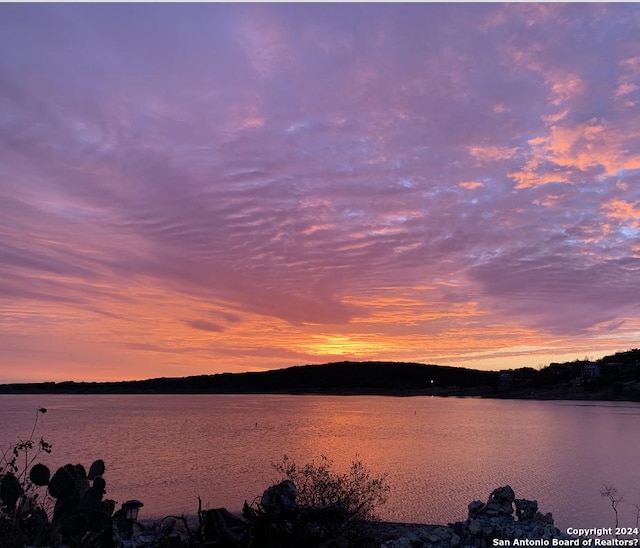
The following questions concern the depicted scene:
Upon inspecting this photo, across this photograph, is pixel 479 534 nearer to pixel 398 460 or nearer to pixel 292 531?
pixel 292 531

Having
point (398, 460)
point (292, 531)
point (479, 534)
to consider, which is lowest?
point (398, 460)

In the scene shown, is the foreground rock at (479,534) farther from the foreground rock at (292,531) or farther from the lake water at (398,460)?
the lake water at (398,460)

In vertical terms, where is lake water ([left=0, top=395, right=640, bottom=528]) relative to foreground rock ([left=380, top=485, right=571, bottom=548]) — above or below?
below

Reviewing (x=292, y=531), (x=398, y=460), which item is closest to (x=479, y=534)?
(x=292, y=531)

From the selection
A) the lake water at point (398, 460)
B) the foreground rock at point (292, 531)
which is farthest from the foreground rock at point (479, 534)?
the lake water at point (398, 460)

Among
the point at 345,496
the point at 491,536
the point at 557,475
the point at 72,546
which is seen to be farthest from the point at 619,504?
the point at 72,546

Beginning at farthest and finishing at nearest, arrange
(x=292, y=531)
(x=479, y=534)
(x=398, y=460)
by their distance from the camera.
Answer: (x=398, y=460), (x=479, y=534), (x=292, y=531)

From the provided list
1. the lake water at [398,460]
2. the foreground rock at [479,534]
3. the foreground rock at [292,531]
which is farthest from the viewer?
the lake water at [398,460]

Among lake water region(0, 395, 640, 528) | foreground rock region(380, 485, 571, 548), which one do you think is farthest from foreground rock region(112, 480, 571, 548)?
lake water region(0, 395, 640, 528)

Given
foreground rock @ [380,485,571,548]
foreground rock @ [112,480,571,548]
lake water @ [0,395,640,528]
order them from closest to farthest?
foreground rock @ [112,480,571,548]
foreground rock @ [380,485,571,548]
lake water @ [0,395,640,528]

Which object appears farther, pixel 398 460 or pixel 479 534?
pixel 398 460

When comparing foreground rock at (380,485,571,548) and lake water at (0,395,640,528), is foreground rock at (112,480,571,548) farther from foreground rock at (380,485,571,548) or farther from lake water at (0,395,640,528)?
lake water at (0,395,640,528)

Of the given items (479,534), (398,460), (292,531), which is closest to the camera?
(292,531)

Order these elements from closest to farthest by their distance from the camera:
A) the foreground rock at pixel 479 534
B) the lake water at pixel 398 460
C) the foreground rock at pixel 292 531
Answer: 1. the foreground rock at pixel 292 531
2. the foreground rock at pixel 479 534
3. the lake water at pixel 398 460
